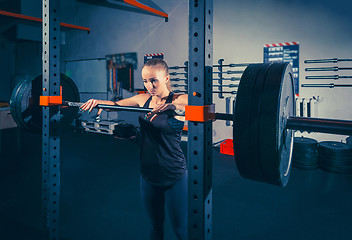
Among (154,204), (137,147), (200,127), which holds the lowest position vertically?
(137,147)

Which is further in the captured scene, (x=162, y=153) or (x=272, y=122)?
(x=162, y=153)

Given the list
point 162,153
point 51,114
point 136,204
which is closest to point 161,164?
point 162,153

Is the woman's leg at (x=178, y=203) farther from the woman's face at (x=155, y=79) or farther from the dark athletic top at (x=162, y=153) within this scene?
the woman's face at (x=155, y=79)

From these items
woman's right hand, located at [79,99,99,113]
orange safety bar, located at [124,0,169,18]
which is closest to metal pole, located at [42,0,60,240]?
woman's right hand, located at [79,99,99,113]

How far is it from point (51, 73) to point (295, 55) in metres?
3.38

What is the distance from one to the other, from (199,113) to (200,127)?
4cm

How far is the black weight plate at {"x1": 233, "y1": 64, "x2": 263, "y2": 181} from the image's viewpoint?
28.4 inches

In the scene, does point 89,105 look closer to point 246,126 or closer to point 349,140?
point 246,126

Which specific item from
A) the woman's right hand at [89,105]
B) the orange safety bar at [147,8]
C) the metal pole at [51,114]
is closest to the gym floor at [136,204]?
the metal pole at [51,114]

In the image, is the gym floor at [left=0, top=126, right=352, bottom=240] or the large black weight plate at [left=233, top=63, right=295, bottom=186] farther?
the gym floor at [left=0, top=126, right=352, bottom=240]

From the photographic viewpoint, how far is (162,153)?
1.18 metres

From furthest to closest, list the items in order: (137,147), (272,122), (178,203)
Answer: (137,147) → (178,203) → (272,122)

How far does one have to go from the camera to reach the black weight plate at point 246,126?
72 cm

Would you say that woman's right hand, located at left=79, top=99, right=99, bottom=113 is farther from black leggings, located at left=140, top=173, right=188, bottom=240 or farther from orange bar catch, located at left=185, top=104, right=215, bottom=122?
orange bar catch, located at left=185, top=104, right=215, bottom=122
